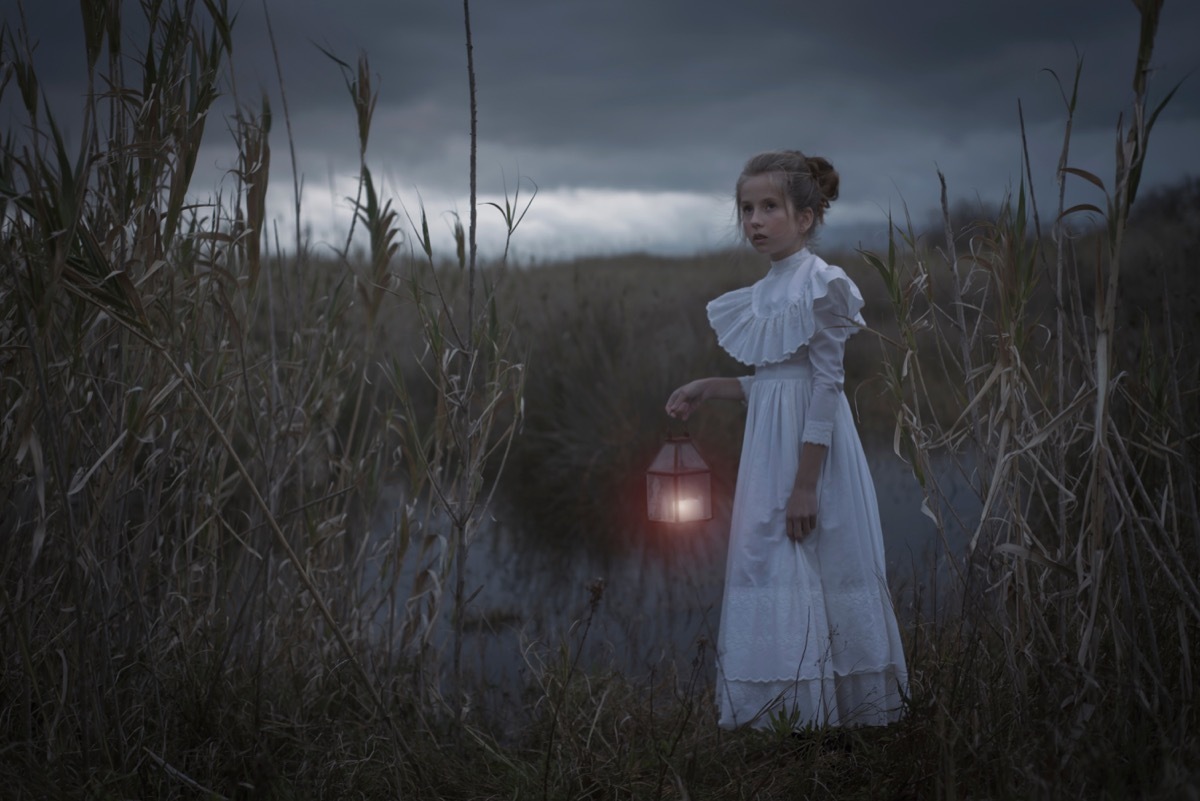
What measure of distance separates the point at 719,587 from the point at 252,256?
3.01 m

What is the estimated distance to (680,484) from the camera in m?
2.31

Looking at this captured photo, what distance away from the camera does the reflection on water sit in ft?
12.3

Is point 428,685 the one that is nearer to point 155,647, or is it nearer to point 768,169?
point 155,647

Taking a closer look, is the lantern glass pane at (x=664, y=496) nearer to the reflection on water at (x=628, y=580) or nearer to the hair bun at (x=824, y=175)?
the hair bun at (x=824, y=175)

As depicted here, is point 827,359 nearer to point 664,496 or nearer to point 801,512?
point 801,512

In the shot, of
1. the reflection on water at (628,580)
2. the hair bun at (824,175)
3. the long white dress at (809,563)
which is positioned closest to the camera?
the long white dress at (809,563)

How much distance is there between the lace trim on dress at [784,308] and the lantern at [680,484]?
27 centimetres

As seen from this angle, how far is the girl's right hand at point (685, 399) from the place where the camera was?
7.85ft

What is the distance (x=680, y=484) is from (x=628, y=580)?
253 cm

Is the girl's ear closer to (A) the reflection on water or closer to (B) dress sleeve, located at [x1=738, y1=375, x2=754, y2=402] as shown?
(B) dress sleeve, located at [x1=738, y1=375, x2=754, y2=402]

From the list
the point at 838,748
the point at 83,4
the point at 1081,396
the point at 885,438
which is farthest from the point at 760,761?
the point at 885,438

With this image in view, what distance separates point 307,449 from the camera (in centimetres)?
285

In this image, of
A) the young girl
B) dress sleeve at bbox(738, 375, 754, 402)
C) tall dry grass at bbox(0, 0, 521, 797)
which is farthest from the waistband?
tall dry grass at bbox(0, 0, 521, 797)

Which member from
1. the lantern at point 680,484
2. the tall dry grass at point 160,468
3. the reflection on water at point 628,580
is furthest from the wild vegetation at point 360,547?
the reflection on water at point 628,580
